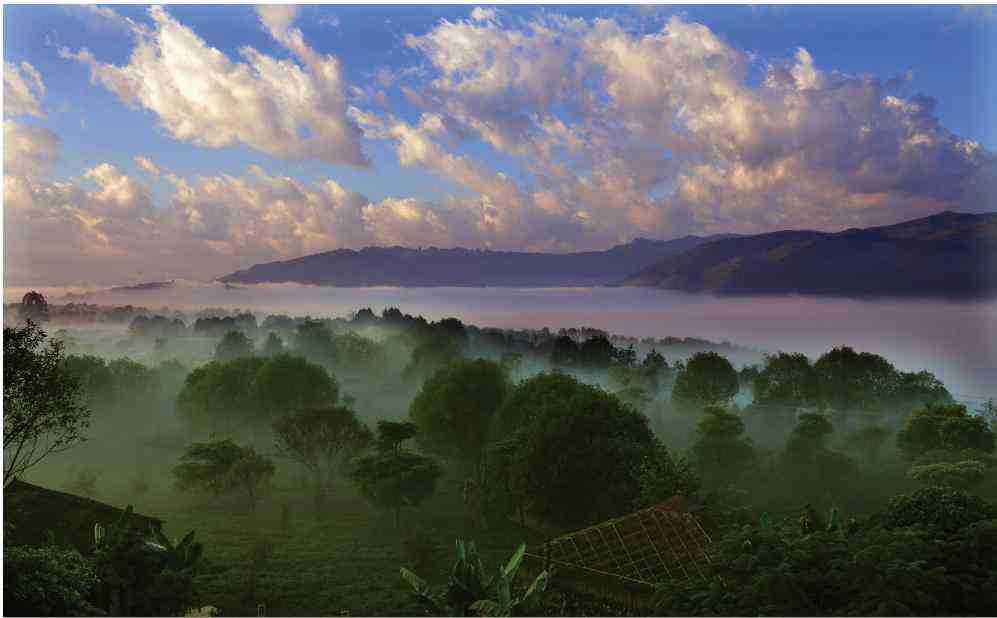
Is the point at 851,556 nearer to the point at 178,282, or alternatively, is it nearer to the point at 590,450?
the point at 590,450

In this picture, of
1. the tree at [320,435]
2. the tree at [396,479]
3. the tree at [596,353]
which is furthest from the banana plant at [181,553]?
the tree at [596,353]

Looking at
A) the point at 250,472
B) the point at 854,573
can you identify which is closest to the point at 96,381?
the point at 250,472

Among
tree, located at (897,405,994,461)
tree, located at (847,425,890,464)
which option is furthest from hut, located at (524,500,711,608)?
tree, located at (847,425,890,464)

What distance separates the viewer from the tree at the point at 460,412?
28641 millimetres

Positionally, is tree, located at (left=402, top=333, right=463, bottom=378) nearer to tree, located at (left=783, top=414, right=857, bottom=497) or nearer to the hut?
tree, located at (left=783, top=414, right=857, bottom=497)

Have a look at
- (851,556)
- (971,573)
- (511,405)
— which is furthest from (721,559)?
(511,405)

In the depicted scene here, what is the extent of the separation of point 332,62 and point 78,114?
21.7ft

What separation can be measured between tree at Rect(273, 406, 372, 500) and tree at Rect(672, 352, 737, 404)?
16922 mm

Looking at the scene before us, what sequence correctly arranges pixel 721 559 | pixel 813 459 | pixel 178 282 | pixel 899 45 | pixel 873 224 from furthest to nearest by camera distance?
1. pixel 813 459
2. pixel 178 282
3. pixel 873 224
4. pixel 899 45
5. pixel 721 559

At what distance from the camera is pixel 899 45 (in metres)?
14.3

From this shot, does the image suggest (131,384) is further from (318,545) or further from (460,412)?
(318,545)

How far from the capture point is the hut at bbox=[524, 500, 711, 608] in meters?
13.5

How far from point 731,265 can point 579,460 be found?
8646 mm

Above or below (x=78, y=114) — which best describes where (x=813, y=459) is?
below
